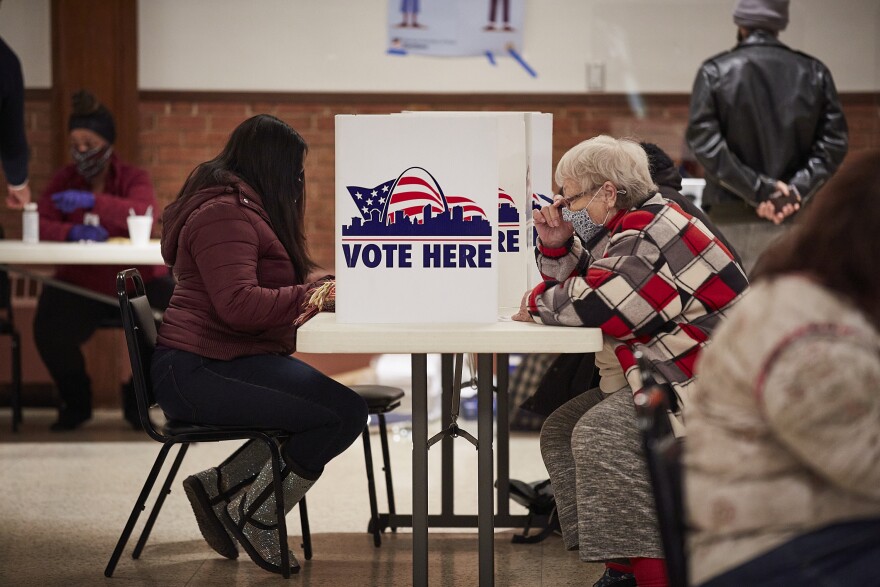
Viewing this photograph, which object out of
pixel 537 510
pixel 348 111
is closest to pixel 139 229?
pixel 348 111

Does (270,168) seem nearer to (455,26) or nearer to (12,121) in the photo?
(12,121)

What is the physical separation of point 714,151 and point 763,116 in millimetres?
251

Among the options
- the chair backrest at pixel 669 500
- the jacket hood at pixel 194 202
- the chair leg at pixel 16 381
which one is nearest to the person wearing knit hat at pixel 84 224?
the chair leg at pixel 16 381

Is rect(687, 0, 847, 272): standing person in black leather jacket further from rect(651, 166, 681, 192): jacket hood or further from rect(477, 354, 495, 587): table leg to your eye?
rect(477, 354, 495, 587): table leg

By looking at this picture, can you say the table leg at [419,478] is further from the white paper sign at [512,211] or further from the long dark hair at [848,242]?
the long dark hair at [848,242]

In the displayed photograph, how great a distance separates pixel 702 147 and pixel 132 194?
2.42m

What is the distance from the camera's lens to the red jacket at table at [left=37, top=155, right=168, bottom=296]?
480cm

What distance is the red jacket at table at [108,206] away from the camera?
480cm

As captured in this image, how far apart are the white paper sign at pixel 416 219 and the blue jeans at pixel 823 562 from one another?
1018 millimetres

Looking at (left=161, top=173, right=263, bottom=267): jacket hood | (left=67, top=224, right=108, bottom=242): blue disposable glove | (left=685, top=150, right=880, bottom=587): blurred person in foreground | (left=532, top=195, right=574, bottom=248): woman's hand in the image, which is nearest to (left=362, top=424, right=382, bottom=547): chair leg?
(left=161, top=173, right=263, bottom=267): jacket hood

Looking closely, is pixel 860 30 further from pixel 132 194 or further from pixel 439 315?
pixel 439 315

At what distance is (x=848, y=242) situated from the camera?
1.39 m

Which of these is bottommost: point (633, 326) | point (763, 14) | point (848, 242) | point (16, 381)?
point (16, 381)

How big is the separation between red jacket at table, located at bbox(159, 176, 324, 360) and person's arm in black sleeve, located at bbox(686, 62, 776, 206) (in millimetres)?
1912
